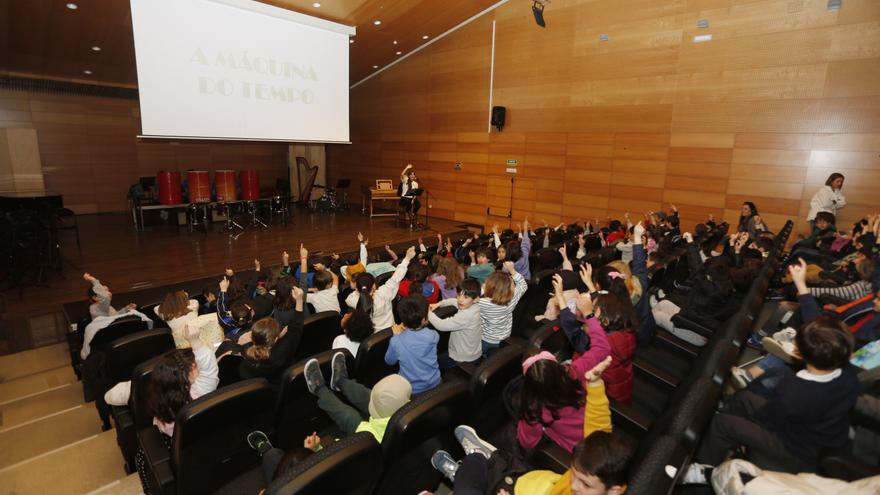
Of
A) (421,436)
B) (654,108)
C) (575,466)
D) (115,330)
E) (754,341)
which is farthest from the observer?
(654,108)

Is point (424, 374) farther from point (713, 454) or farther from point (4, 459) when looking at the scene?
point (4, 459)

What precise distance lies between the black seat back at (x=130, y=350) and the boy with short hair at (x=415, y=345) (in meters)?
1.66

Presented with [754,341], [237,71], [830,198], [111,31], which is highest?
[111,31]

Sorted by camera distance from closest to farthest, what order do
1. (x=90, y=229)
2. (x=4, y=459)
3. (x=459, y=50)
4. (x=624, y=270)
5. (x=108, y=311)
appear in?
(x=4, y=459) < (x=624, y=270) < (x=108, y=311) < (x=90, y=229) < (x=459, y=50)

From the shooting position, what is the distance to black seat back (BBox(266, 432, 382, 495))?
1255 mm

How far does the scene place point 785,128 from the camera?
7059 millimetres

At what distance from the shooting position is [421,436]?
1663 mm

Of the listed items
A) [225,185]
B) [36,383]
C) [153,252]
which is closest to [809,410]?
[36,383]

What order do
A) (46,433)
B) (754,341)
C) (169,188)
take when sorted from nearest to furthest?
1. (46,433)
2. (754,341)
3. (169,188)

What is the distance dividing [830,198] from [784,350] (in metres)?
5.82

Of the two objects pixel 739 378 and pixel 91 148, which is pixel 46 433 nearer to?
pixel 739 378

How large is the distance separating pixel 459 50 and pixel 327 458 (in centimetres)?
1156

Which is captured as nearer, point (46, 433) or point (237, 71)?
point (46, 433)

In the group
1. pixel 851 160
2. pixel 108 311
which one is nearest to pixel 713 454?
pixel 108 311
